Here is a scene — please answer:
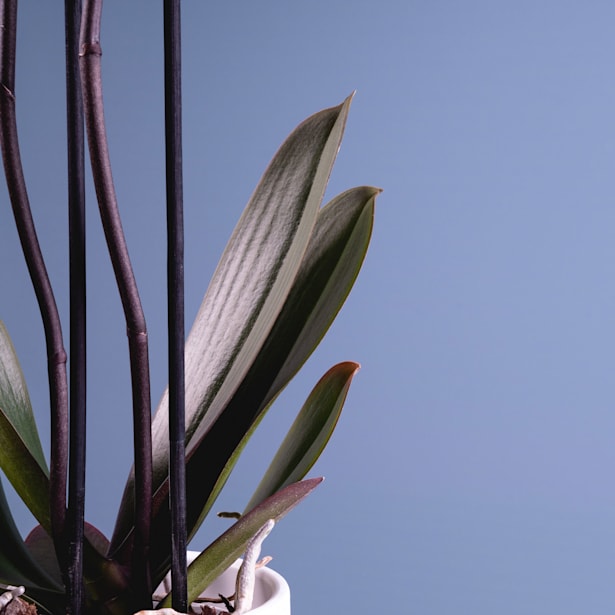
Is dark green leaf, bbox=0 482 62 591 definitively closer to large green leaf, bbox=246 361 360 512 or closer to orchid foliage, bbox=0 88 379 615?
orchid foliage, bbox=0 88 379 615

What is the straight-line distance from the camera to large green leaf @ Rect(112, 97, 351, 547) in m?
0.40

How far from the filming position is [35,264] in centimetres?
35

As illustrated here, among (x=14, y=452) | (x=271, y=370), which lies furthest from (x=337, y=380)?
Result: (x=14, y=452)

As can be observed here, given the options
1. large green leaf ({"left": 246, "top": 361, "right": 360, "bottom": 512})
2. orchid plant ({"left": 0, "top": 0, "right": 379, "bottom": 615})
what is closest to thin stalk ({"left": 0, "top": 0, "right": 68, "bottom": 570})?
orchid plant ({"left": 0, "top": 0, "right": 379, "bottom": 615})

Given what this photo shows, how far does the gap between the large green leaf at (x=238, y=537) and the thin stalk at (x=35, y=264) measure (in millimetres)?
65

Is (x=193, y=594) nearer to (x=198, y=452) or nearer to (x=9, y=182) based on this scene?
(x=198, y=452)

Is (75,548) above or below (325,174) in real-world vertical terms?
below

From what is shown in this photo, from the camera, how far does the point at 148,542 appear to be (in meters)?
0.37

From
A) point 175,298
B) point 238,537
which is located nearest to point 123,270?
point 175,298

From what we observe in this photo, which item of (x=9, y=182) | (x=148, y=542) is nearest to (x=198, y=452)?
(x=148, y=542)

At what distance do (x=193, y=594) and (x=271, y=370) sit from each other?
11 centimetres

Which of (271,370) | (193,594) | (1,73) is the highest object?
(1,73)

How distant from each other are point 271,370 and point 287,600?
0.11m

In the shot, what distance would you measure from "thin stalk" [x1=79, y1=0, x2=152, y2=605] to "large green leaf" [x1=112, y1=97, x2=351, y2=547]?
5cm
